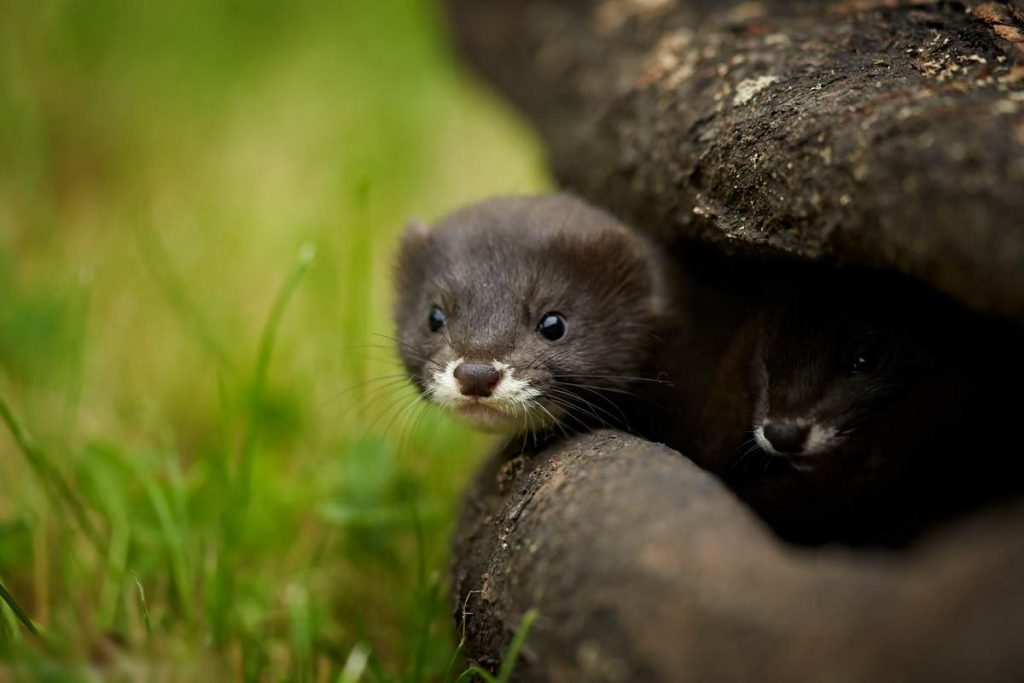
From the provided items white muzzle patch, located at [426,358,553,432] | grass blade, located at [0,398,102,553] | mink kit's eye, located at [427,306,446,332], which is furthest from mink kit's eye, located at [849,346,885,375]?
grass blade, located at [0,398,102,553]

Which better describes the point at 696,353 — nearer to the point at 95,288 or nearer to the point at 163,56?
the point at 95,288

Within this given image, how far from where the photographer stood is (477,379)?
298 centimetres

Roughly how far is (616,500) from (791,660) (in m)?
0.58

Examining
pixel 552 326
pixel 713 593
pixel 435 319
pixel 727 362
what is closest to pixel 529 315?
pixel 552 326

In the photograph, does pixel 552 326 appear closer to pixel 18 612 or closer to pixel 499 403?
pixel 499 403

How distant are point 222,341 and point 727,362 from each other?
2.68 metres

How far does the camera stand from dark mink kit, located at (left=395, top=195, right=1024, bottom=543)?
2.65 metres

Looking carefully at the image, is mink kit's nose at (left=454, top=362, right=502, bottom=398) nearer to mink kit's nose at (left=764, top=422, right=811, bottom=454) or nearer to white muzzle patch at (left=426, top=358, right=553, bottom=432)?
white muzzle patch at (left=426, top=358, right=553, bottom=432)

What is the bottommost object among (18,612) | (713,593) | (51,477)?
(51,477)

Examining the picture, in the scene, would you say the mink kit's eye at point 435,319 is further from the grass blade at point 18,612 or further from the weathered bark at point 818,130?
the grass blade at point 18,612

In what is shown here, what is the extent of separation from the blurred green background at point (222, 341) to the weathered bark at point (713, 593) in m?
0.66

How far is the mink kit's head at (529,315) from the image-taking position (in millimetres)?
3076

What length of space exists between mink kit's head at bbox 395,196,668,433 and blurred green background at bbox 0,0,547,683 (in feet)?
1.43

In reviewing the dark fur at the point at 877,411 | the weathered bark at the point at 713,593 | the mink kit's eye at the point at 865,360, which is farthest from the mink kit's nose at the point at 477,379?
the mink kit's eye at the point at 865,360
